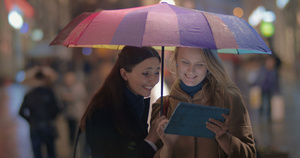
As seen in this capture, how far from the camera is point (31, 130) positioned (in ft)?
22.1

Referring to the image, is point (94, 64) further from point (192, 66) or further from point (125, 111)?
point (192, 66)

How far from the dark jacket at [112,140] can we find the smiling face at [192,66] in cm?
49

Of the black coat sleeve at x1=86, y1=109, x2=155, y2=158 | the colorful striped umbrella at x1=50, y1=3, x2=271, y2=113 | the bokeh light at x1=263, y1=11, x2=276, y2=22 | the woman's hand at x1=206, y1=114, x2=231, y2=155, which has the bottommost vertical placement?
the bokeh light at x1=263, y1=11, x2=276, y2=22

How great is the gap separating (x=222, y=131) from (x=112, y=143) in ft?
2.50

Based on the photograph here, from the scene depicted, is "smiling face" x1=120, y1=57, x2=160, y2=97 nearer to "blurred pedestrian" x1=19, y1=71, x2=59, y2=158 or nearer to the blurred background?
the blurred background

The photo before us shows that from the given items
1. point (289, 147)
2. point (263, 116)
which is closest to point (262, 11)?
point (263, 116)

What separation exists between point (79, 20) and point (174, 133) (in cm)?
109

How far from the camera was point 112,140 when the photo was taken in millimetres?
3061

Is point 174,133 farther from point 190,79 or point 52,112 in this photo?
point 52,112

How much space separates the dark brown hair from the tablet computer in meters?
0.44

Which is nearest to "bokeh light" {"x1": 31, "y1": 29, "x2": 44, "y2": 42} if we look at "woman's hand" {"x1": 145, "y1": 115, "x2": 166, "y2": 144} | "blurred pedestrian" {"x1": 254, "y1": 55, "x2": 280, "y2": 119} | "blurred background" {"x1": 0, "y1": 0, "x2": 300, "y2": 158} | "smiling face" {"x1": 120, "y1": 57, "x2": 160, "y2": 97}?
"blurred background" {"x1": 0, "y1": 0, "x2": 300, "y2": 158}

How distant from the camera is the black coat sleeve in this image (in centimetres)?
306

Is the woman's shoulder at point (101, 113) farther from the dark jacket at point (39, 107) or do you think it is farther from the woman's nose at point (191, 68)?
the dark jacket at point (39, 107)

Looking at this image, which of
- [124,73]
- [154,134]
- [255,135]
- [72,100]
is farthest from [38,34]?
[154,134]
